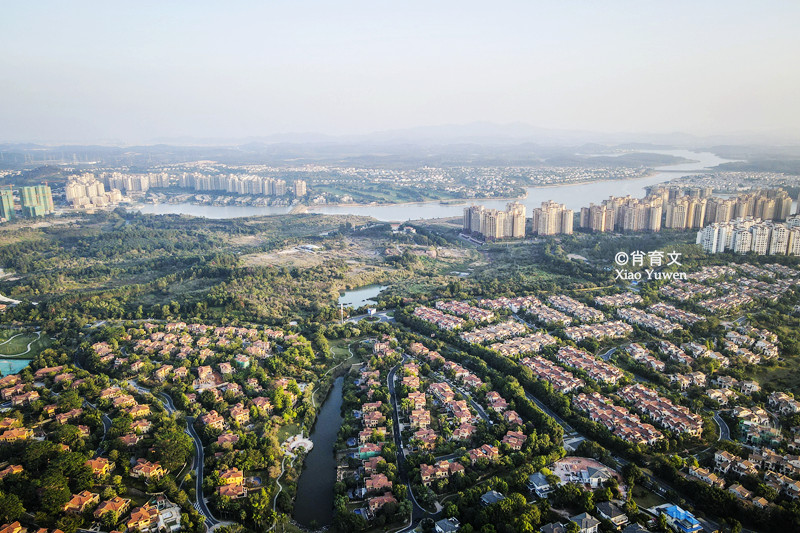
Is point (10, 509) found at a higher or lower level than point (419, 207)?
higher

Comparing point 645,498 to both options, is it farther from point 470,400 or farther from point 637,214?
point 637,214

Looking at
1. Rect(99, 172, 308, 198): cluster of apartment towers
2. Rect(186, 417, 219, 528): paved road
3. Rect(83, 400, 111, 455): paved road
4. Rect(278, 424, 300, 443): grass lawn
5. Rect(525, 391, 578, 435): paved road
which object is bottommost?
Rect(278, 424, 300, 443): grass lawn

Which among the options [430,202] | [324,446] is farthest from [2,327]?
[430,202]

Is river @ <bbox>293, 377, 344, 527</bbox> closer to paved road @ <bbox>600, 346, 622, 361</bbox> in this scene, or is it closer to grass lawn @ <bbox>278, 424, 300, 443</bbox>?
grass lawn @ <bbox>278, 424, 300, 443</bbox>

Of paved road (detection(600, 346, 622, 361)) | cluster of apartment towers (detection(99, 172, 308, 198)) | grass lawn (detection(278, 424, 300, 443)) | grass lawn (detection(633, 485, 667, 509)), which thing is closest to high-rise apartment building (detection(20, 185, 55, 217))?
cluster of apartment towers (detection(99, 172, 308, 198))

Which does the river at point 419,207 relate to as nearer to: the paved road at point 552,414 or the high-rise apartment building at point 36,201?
the high-rise apartment building at point 36,201

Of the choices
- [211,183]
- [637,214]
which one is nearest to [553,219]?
[637,214]
